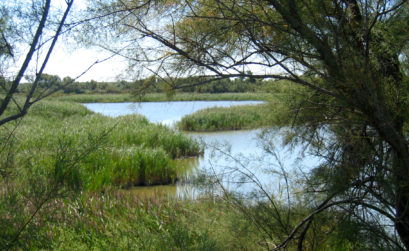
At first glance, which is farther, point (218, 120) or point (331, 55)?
point (218, 120)

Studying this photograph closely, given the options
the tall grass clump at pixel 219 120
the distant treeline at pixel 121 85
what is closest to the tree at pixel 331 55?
the distant treeline at pixel 121 85

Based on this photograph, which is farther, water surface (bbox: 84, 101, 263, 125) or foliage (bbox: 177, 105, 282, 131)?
foliage (bbox: 177, 105, 282, 131)

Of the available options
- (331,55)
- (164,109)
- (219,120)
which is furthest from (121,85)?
(219,120)

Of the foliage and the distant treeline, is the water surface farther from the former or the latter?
the foliage

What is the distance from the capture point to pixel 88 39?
7.49ft

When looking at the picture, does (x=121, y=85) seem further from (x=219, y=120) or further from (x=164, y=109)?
(x=219, y=120)

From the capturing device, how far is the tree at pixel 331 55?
1965 mm

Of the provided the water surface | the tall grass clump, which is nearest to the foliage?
the tall grass clump

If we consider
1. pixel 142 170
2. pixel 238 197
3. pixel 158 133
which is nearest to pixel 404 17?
pixel 238 197

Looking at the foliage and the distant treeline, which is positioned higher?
the distant treeline

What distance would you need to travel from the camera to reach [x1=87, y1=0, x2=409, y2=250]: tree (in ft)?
6.45

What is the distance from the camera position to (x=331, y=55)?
1.88 meters

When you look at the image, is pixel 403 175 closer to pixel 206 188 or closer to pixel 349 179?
pixel 349 179

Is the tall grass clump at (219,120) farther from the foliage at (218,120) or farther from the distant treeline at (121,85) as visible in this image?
Result: the distant treeline at (121,85)
